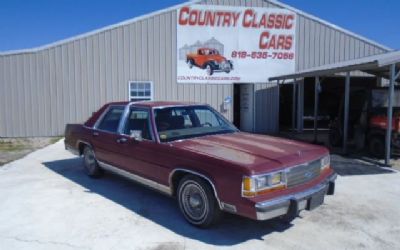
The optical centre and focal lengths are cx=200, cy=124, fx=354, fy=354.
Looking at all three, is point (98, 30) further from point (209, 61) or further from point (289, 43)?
point (289, 43)

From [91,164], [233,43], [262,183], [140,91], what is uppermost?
[233,43]

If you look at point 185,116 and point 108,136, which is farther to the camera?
point 108,136

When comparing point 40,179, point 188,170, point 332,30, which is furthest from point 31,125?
point 332,30

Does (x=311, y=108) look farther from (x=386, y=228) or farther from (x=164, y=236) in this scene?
(x=164, y=236)

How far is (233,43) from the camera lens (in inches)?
590

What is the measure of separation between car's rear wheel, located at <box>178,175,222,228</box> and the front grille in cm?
93

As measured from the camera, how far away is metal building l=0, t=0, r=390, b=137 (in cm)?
1323

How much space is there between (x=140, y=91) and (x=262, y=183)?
1111 cm

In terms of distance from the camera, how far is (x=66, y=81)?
13.6m

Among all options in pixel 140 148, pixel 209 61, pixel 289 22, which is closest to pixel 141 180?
pixel 140 148

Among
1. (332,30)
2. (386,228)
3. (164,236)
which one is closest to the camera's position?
(164,236)

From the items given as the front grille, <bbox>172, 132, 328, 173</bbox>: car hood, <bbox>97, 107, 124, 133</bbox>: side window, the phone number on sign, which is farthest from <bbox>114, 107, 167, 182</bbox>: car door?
the phone number on sign

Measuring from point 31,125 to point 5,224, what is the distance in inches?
380

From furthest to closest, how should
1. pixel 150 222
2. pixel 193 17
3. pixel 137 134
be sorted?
pixel 193 17
pixel 137 134
pixel 150 222
